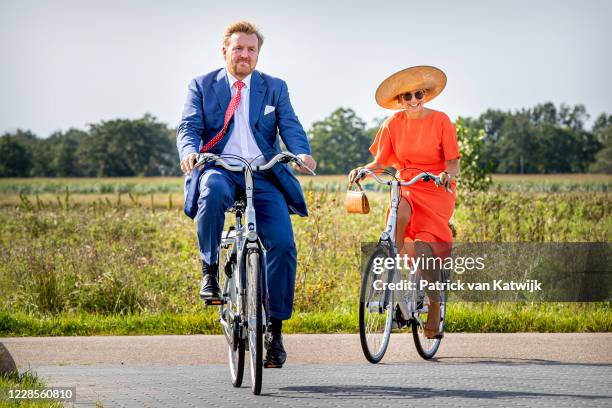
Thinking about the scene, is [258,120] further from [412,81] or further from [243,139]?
[412,81]

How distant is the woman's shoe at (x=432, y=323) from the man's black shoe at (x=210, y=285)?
217 centimetres

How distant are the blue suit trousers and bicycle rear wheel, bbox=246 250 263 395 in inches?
14.9

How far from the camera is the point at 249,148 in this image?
22.4 feet

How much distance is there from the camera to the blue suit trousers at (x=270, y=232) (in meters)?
6.55

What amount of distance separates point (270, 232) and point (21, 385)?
1.83 m

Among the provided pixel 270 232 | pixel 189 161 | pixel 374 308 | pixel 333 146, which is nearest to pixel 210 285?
pixel 270 232

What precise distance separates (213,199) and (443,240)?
7.96 feet

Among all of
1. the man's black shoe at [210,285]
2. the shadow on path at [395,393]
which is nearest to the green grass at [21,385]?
the man's black shoe at [210,285]

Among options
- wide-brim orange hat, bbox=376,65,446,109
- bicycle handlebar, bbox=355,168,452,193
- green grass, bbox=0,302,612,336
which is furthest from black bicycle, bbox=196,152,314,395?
green grass, bbox=0,302,612,336

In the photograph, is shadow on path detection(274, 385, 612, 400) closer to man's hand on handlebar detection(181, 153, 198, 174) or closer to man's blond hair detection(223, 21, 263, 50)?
man's hand on handlebar detection(181, 153, 198, 174)

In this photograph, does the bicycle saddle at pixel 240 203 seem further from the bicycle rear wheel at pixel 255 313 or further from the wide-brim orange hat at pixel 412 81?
the wide-brim orange hat at pixel 412 81

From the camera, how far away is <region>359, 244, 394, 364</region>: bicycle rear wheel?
7.36m

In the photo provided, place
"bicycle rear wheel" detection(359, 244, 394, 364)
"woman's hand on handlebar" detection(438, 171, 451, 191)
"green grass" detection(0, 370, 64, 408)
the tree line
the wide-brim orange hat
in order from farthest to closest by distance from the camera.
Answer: the tree line, the wide-brim orange hat, "woman's hand on handlebar" detection(438, 171, 451, 191), "bicycle rear wheel" detection(359, 244, 394, 364), "green grass" detection(0, 370, 64, 408)

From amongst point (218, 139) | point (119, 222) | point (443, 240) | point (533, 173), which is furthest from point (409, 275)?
point (533, 173)
